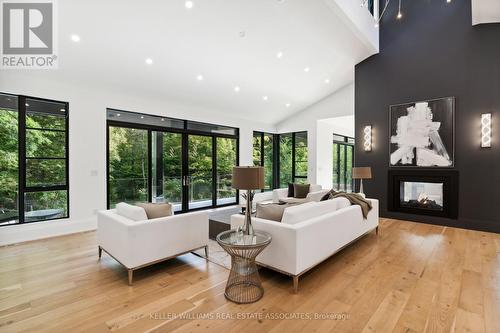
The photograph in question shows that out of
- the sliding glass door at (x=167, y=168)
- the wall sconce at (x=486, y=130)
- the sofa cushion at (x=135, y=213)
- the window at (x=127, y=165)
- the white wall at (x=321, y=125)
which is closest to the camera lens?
the sofa cushion at (x=135, y=213)

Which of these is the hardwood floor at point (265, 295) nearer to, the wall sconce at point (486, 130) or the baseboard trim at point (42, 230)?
the baseboard trim at point (42, 230)

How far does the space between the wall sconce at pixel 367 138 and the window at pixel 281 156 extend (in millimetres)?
2411

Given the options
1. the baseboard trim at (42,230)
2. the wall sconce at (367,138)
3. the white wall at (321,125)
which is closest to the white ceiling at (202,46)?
the white wall at (321,125)

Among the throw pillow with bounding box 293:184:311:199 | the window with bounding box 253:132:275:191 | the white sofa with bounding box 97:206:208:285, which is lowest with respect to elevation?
the white sofa with bounding box 97:206:208:285

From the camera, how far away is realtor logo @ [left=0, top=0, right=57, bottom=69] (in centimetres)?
338

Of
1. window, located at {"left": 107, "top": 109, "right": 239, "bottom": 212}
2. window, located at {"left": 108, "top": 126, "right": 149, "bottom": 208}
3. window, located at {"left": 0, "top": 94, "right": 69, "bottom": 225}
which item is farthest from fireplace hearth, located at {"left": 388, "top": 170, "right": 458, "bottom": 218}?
window, located at {"left": 0, "top": 94, "right": 69, "bottom": 225}

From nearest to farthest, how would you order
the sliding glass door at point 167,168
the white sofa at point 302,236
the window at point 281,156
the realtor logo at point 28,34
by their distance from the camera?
the white sofa at point 302,236, the realtor logo at point 28,34, the sliding glass door at point 167,168, the window at point 281,156

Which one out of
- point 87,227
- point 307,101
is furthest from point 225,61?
point 87,227

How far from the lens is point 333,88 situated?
7.42m

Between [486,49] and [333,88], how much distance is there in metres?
3.36

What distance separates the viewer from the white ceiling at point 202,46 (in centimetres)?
365

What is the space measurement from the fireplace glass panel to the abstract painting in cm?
46

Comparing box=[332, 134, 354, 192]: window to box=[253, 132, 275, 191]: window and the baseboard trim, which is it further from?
the baseboard trim

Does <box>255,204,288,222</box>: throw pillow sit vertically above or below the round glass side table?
above
